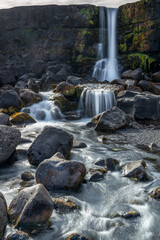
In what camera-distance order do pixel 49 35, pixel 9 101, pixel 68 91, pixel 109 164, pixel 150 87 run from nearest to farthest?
pixel 109 164 < pixel 9 101 < pixel 150 87 < pixel 68 91 < pixel 49 35

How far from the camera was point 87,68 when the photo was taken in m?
32.1

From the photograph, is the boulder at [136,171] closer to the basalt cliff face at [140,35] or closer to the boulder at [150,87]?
the boulder at [150,87]

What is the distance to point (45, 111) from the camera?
1642 centimetres

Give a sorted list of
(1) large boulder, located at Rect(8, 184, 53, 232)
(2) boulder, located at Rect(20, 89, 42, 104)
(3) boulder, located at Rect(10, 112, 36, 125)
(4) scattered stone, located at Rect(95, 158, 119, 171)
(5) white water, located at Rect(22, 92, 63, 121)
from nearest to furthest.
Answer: (1) large boulder, located at Rect(8, 184, 53, 232) < (4) scattered stone, located at Rect(95, 158, 119, 171) < (3) boulder, located at Rect(10, 112, 36, 125) < (5) white water, located at Rect(22, 92, 63, 121) < (2) boulder, located at Rect(20, 89, 42, 104)

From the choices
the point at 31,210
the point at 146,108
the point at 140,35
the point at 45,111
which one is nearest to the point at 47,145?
the point at 31,210

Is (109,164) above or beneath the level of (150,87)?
beneath

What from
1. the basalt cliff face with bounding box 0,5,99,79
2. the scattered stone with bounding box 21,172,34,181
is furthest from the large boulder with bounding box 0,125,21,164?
the basalt cliff face with bounding box 0,5,99,79

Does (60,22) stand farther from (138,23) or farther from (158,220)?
(158,220)

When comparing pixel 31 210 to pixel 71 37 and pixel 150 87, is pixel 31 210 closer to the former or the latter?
pixel 150 87

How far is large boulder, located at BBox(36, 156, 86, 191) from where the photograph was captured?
558 centimetres

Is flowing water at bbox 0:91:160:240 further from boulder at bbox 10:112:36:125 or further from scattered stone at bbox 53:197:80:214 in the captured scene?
boulder at bbox 10:112:36:125

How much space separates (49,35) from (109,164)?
32.9m

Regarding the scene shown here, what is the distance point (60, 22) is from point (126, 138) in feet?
97.4

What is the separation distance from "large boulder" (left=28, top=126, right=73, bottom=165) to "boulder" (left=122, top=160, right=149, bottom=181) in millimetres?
2104
